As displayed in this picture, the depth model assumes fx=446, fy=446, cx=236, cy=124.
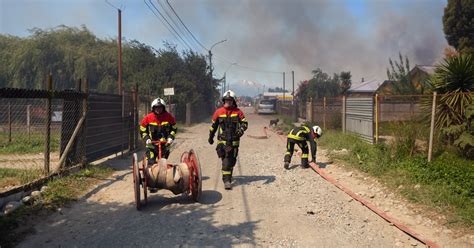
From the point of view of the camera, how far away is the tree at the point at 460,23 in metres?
27.6

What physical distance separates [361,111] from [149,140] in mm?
9570

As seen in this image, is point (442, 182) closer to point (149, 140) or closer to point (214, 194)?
point (214, 194)

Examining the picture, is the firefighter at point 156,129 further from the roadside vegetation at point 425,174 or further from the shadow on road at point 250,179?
the roadside vegetation at point 425,174

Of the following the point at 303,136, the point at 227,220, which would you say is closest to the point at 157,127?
the point at 227,220

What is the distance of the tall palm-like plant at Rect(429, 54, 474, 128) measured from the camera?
10.2 m

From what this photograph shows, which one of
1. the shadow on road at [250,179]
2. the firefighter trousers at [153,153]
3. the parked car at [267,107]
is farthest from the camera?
the parked car at [267,107]

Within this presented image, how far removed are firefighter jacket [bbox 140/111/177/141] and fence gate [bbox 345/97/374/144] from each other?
7707mm

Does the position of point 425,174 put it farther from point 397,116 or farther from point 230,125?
point 397,116

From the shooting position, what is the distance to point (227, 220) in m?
5.89

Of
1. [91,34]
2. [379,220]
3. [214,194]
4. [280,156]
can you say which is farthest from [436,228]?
[91,34]

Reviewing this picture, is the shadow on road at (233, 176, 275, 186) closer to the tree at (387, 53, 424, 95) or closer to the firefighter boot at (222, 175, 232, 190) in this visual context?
the firefighter boot at (222, 175, 232, 190)

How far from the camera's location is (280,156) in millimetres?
12648

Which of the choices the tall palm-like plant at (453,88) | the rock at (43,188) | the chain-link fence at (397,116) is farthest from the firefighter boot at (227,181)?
the tall palm-like plant at (453,88)

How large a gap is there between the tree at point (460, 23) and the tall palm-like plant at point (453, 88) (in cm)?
1833
